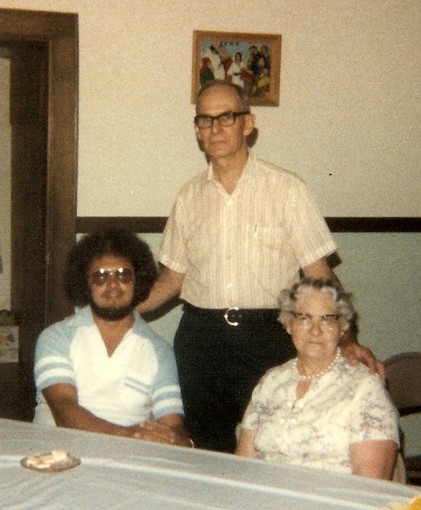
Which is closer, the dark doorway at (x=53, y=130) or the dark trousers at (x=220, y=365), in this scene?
the dark trousers at (x=220, y=365)

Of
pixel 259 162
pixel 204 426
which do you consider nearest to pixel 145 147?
pixel 259 162

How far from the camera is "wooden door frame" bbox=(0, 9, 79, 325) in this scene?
3.28 metres

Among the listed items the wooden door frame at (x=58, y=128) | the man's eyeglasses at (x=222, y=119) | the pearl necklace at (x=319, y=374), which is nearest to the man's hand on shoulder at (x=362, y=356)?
the pearl necklace at (x=319, y=374)

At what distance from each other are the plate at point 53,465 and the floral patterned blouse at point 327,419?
2.02ft

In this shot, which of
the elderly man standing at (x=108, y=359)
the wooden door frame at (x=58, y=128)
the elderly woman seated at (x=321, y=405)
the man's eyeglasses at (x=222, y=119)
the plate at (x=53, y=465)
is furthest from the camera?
the wooden door frame at (x=58, y=128)

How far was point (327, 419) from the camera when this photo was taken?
2.20m

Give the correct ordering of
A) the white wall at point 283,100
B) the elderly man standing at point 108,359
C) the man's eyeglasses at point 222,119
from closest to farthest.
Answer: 1. the elderly man standing at point 108,359
2. the man's eyeglasses at point 222,119
3. the white wall at point 283,100

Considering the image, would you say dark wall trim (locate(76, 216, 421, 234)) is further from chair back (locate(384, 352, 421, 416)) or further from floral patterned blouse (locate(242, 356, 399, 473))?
floral patterned blouse (locate(242, 356, 399, 473))

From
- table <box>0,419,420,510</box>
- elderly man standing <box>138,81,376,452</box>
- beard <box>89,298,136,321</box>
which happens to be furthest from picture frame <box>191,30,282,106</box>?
Result: table <box>0,419,420,510</box>

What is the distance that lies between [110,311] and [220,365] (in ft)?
1.46

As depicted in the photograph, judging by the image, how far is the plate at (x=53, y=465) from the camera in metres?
1.75

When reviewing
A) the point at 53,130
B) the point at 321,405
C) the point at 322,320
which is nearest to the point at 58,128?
the point at 53,130

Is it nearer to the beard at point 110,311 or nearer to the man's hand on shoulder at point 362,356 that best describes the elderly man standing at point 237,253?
the beard at point 110,311

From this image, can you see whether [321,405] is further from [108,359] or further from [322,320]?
[108,359]
